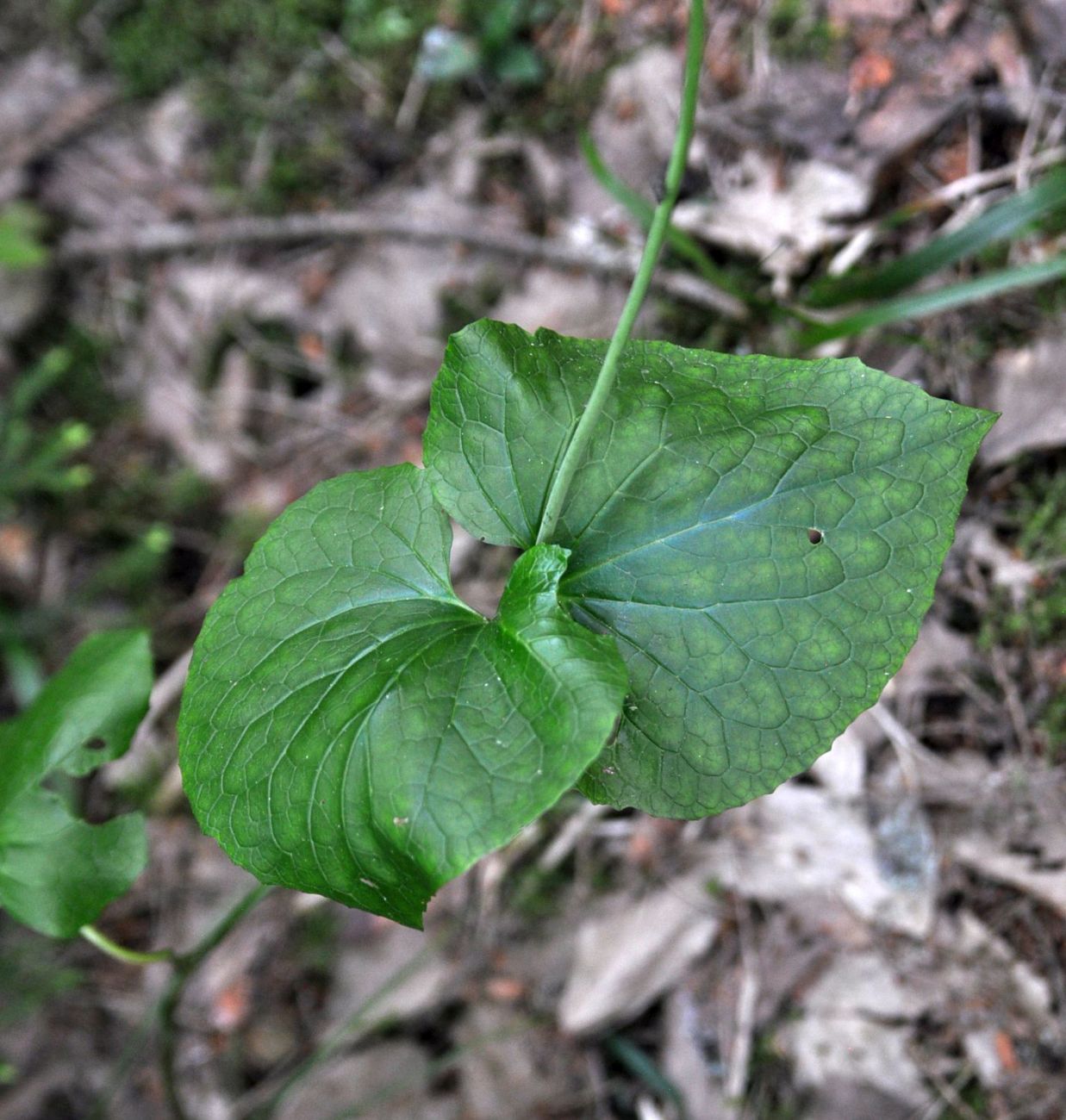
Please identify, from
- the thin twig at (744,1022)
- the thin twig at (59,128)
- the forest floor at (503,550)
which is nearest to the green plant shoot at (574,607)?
the forest floor at (503,550)

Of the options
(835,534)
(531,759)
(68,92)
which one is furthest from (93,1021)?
(68,92)

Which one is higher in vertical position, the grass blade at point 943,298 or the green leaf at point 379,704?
the grass blade at point 943,298

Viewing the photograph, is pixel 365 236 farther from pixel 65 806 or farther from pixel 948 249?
pixel 65 806

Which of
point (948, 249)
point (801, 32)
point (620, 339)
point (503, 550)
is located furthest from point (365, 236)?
point (620, 339)

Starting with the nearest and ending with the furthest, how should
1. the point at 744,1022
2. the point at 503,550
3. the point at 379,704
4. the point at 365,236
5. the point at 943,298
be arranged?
the point at 379,704
the point at 943,298
the point at 744,1022
the point at 503,550
the point at 365,236

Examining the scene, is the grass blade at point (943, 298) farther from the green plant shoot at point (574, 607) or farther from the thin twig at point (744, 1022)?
the thin twig at point (744, 1022)

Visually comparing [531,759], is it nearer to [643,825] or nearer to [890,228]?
[643,825]
